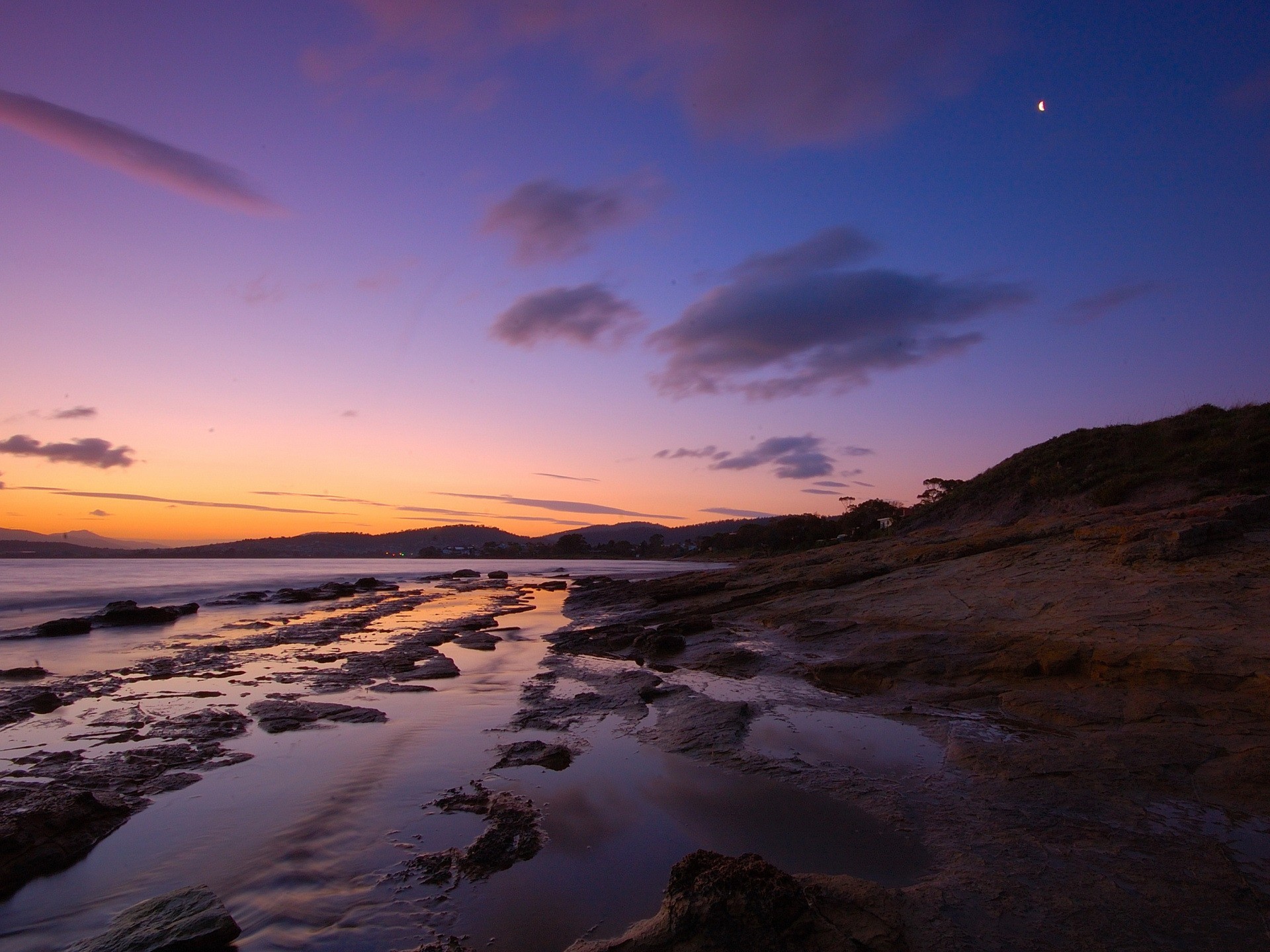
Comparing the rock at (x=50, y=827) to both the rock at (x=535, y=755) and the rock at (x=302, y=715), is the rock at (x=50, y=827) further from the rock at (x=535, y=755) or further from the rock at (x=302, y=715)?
the rock at (x=535, y=755)

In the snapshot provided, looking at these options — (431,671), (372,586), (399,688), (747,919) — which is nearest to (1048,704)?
(747,919)

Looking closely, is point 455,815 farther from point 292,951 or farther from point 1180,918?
point 1180,918

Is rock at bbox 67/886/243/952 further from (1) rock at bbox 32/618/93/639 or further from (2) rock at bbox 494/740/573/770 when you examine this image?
(1) rock at bbox 32/618/93/639

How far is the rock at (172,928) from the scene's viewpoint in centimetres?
392

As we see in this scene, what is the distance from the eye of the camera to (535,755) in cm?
788

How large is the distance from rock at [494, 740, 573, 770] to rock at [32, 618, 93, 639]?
21.8 m

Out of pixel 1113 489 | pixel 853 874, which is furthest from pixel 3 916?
pixel 1113 489

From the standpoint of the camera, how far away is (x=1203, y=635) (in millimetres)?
8742

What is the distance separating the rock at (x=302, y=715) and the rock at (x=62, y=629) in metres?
16.7

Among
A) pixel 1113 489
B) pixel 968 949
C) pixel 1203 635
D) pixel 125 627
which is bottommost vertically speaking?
pixel 125 627

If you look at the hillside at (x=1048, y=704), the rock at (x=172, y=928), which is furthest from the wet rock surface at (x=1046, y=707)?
the rock at (x=172, y=928)

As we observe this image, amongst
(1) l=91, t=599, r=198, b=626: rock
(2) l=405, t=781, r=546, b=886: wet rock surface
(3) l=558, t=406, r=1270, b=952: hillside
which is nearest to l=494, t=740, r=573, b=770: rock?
(2) l=405, t=781, r=546, b=886: wet rock surface

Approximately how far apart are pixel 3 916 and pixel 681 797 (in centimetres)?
553

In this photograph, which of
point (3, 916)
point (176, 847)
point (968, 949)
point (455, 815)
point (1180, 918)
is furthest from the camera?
point (455, 815)
